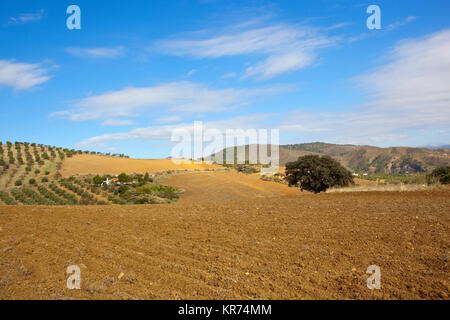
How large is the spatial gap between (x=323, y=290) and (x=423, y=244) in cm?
307

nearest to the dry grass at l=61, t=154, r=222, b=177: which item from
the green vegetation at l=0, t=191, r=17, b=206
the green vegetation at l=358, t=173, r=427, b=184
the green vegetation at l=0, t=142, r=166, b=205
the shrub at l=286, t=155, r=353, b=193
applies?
the green vegetation at l=0, t=142, r=166, b=205

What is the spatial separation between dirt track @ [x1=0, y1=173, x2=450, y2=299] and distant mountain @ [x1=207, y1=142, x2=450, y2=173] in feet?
226

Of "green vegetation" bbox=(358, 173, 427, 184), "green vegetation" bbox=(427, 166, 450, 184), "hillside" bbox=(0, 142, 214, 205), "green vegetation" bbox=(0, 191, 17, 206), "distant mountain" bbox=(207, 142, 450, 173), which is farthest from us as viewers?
"distant mountain" bbox=(207, 142, 450, 173)

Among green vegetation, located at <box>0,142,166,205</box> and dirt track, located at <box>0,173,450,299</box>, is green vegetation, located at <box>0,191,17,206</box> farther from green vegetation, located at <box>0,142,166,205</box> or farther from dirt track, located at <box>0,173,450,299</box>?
dirt track, located at <box>0,173,450,299</box>

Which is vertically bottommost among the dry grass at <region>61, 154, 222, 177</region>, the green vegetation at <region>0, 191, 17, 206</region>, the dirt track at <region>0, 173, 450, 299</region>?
the green vegetation at <region>0, 191, 17, 206</region>

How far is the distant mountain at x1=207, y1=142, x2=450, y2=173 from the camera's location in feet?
301

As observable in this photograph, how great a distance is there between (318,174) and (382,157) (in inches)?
4048

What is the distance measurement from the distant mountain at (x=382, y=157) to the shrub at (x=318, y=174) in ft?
181

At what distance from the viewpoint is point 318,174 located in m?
22.2

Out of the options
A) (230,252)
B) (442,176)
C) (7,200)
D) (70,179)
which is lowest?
(7,200)

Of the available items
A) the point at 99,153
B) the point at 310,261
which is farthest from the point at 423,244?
the point at 99,153

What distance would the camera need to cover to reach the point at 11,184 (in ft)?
108

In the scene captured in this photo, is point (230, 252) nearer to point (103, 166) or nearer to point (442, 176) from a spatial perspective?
point (442, 176)

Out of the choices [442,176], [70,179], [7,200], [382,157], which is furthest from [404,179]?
[382,157]
